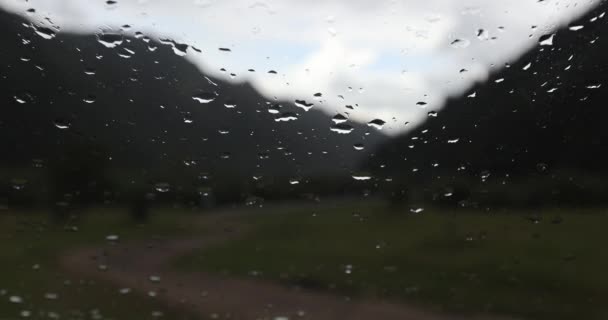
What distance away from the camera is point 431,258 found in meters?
3.28

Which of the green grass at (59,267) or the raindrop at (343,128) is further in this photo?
the raindrop at (343,128)

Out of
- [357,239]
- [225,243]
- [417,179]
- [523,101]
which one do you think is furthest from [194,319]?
[523,101]

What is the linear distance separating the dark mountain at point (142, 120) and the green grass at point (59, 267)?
0.86 ft

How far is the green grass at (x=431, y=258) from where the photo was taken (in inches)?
125

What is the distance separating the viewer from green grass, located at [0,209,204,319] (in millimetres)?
2932

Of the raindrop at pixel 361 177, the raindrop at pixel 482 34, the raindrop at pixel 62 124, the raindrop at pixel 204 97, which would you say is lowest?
the raindrop at pixel 361 177

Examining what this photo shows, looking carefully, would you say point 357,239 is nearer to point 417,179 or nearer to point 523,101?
point 417,179

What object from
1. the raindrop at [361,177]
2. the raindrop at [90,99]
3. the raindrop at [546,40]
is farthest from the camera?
the raindrop at [546,40]

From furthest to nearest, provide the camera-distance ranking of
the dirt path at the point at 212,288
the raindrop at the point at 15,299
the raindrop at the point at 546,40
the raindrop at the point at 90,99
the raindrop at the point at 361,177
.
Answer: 1. the raindrop at the point at 546,40
2. the raindrop at the point at 361,177
3. the raindrop at the point at 90,99
4. the dirt path at the point at 212,288
5. the raindrop at the point at 15,299

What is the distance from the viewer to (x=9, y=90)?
10.1ft

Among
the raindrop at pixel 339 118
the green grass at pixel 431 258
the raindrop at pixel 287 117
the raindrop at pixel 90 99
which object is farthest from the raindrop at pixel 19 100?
the raindrop at pixel 339 118

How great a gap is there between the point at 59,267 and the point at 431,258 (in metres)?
2.15

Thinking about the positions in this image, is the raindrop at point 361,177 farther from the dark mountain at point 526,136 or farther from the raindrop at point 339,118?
the raindrop at point 339,118

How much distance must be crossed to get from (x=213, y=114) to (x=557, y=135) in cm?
218
